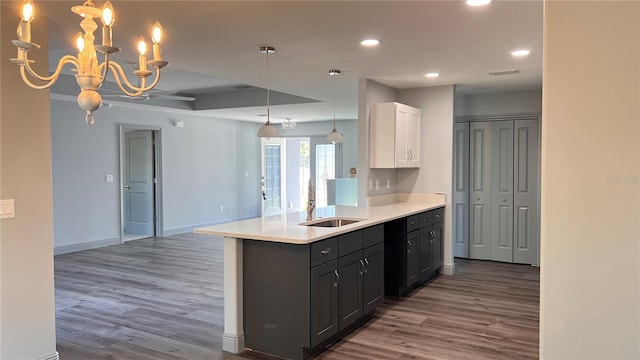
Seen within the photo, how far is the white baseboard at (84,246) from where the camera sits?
7.23 metres

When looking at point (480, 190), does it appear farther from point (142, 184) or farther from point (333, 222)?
point (142, 184)

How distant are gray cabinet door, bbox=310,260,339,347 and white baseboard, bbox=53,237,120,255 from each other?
524cm

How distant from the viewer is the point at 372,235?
4.12m

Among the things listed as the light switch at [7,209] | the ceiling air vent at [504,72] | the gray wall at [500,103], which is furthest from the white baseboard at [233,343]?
the gray wall at [500,103]

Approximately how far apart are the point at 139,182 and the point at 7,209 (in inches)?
259

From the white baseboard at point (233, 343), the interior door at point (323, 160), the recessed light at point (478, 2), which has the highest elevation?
the recessed light at point (478, 2)

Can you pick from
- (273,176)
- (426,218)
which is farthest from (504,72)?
(273,176)

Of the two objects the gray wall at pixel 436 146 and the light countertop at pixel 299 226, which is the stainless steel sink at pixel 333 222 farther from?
the gray wall at pixel 436 146

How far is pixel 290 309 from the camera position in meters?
3.35

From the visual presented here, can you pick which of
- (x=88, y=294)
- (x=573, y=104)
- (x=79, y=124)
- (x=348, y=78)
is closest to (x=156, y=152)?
(x=79, y=124)

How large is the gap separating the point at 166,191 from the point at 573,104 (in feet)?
27.1

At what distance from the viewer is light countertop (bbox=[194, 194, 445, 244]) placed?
10.9ft

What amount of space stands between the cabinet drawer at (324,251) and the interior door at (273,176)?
27.2 ft

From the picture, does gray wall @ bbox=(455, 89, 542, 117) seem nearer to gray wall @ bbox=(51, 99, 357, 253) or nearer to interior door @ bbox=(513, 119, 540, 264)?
interior door @ bbox=(513, 119, 540, 264)
